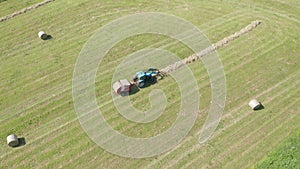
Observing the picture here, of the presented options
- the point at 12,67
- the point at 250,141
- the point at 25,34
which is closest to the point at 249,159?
the point at 250,141

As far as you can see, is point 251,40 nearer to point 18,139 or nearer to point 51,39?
point 51,39

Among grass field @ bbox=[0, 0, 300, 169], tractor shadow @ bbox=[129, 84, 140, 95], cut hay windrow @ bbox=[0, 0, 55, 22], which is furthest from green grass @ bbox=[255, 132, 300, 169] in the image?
cut hay windrow @ bbox=[0, 0, 55, 22]

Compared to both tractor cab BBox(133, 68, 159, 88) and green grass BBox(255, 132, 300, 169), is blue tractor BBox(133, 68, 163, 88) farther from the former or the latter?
green grass BBox(255, 132, 300, 169)

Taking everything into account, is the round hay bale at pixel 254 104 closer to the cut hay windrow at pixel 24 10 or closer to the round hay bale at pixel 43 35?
the round hay bale at pixel 43 35

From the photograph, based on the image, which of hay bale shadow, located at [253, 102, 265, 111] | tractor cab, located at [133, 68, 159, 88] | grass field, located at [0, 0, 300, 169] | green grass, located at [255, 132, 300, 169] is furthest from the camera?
tractor cab, located at [133, 68, 159, 88]

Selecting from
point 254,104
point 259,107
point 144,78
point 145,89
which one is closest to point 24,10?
point 144,78

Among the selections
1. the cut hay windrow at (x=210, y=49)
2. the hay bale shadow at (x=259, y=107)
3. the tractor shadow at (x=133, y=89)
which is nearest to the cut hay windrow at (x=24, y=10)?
the tractor shadow at (x=133, y=89)
